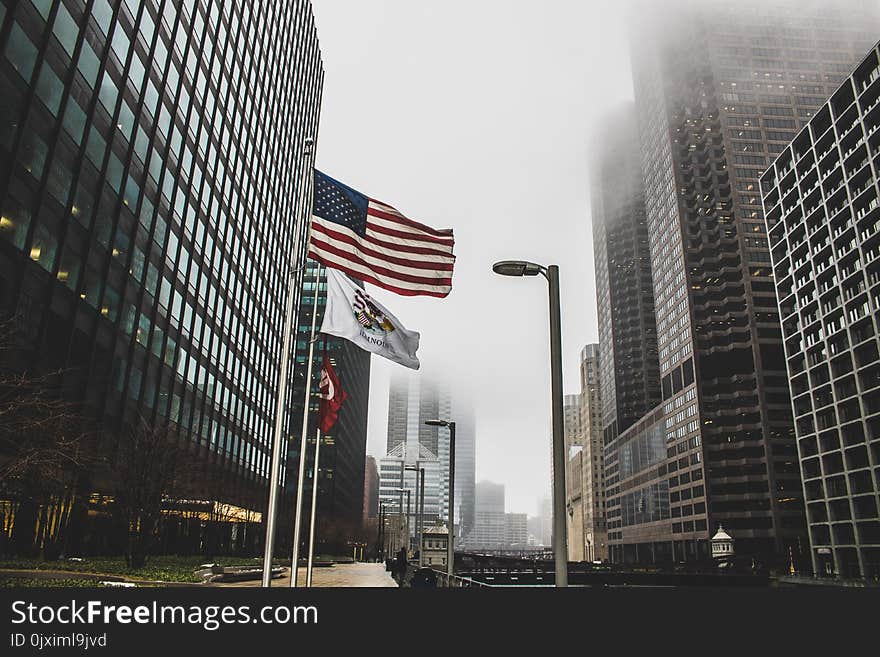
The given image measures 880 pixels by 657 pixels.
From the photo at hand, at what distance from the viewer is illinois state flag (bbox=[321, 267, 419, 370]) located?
50.8 feet

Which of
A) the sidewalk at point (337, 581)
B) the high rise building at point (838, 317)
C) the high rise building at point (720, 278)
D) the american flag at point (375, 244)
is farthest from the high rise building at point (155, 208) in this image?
the high rise building at point (720, 278)

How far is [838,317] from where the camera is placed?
87375 millimetres

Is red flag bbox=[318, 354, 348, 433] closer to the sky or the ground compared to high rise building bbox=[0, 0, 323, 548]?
closer to the ground

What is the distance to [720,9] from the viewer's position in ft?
567

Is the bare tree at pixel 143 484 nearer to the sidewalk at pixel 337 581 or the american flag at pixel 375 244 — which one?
the sidewalk at pixel 337 581

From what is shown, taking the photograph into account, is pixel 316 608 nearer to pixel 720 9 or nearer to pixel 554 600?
pixel 554 600

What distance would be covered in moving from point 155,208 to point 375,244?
105ft

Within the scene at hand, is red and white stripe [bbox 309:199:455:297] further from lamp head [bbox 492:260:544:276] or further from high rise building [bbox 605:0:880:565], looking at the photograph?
high rise building [bbox 605:0:880:565]

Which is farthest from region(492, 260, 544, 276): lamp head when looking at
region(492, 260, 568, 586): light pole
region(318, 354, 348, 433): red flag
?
region(318, 354, 348, 433): red flag

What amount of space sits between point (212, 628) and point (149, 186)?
40336mm

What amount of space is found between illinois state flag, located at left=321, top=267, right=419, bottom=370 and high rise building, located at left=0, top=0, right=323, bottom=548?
1.86m

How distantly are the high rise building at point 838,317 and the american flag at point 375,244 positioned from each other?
8005 centimetres

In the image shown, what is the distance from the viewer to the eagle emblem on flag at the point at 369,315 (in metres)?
15.9

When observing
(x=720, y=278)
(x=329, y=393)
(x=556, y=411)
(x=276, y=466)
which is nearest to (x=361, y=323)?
(x=276, y=466)
